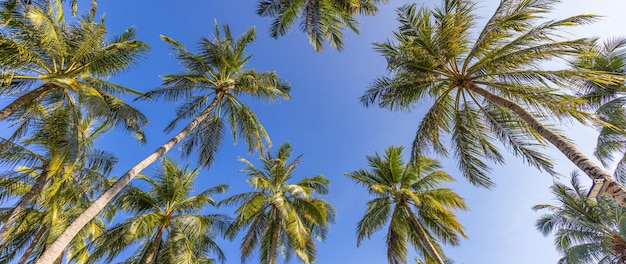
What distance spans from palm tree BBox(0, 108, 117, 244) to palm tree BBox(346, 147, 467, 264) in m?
11.5

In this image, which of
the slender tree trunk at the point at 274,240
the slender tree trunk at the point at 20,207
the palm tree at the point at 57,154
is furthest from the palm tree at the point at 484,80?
the slender tree trunk at the point at 20,207

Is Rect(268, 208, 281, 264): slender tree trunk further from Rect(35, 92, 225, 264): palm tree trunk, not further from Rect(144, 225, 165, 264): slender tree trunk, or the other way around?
Rect(35, 92, 225, 264): palm tree trunk

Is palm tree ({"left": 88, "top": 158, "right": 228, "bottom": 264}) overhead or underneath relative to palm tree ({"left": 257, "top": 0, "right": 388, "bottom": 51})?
underneath

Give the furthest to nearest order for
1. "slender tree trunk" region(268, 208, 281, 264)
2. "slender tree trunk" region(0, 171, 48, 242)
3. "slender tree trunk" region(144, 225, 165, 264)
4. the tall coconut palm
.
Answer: "slender tree trunk" region(268, 208, 281, 264) < "slender tree trunk" region(144, 225, 165, 264) < the tall coconut palm < "slender tree trunk" region(0, 171, 48, 242)

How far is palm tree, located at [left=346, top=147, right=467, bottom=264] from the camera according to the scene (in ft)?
47.3

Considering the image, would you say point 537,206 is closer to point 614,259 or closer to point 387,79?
point 614,259

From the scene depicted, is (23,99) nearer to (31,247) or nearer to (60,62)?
(60,62)

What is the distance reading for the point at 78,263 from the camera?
1571 cm

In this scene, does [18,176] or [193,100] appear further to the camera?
[193,100]

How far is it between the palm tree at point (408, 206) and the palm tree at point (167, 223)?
7.41 m

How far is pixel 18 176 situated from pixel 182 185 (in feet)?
20.8

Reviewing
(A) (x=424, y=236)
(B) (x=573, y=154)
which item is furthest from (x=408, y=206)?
(B) (x=573, y=154)

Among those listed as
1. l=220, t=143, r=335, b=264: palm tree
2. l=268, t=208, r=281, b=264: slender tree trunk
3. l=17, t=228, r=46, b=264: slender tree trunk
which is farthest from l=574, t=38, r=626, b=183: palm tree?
l=17, t=228, r=46, b=264: slender tree trunk

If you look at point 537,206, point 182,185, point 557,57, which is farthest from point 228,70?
point 537,206
